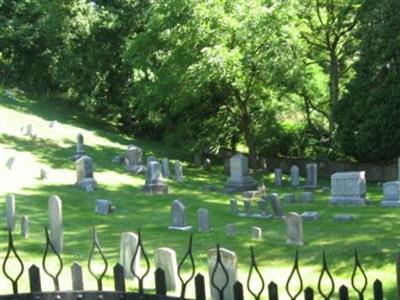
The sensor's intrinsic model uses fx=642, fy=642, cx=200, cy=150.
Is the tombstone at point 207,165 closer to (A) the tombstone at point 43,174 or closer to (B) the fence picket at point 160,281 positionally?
(A) the tombstone at point 43,174

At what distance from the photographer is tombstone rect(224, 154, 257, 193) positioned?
21953 millimetres

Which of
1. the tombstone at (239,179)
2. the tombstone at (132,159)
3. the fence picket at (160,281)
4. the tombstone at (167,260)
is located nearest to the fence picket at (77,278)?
the fence picket at (160,281)

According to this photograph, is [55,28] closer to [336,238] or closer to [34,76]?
[34,76]

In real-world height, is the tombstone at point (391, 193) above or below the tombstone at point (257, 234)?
above

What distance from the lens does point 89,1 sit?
3653 centimetres

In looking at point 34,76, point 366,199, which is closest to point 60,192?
point 366,199

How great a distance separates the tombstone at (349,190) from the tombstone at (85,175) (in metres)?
7.37

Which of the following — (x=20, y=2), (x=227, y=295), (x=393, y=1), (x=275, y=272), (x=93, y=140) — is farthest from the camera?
(x=20, y=2)

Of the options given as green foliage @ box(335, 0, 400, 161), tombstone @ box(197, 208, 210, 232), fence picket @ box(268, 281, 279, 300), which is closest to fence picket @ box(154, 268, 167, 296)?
fence picket @ box(268, 281, 279, 300)

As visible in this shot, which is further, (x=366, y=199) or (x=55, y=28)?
(x=55, y=28)

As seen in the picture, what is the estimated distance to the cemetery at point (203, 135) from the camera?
1206cm

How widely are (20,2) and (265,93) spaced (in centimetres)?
1855

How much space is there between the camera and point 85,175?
794 inches

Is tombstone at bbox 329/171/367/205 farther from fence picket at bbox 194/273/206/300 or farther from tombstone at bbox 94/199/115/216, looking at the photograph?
fence picket at bbox 194/273/206/300
